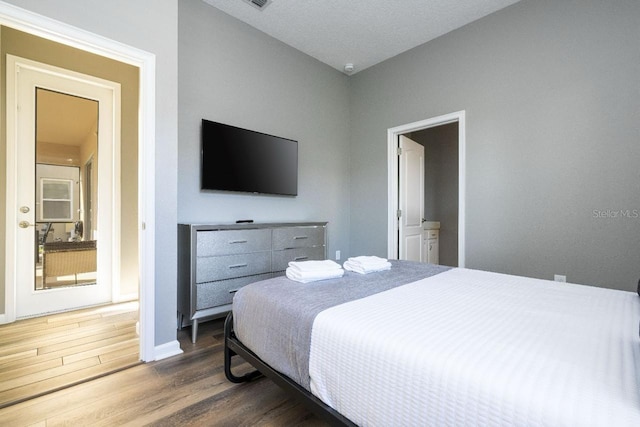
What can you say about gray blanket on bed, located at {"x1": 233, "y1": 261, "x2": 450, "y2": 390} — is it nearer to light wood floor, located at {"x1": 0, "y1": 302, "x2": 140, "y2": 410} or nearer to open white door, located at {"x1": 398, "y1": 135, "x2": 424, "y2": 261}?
light wood floor, located at {"x1": 0, "y1": 302, "x2": 140, "y2": 410}

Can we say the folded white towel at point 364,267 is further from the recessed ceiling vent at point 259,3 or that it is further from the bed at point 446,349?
the recessed ceiling vent at point 259,3

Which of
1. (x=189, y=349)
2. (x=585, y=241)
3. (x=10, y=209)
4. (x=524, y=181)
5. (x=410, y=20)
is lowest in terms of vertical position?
(x=189, y=349)

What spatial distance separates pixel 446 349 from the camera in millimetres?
834

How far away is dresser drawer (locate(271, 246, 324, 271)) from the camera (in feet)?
9.22

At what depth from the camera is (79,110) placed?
3.13 m

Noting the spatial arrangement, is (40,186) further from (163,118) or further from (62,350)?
(163,118)

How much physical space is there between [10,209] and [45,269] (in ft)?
2.11

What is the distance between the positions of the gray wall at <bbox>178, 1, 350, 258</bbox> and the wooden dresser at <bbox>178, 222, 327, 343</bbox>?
49 centimetres

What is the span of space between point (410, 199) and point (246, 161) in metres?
2.21

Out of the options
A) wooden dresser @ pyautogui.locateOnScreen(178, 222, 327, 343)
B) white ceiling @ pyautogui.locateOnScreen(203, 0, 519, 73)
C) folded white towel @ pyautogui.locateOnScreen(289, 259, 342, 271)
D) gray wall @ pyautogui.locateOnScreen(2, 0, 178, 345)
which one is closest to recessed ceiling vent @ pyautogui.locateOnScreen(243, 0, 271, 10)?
white ceiling @ pyautogui.locateOnScreen(203, 0, 519, 73)

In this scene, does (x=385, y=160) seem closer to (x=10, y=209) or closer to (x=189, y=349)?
(x=189, y=349)

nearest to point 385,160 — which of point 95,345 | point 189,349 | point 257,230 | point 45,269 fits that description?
point 257,230

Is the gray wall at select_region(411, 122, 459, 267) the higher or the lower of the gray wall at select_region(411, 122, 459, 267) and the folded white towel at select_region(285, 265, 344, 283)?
the higher

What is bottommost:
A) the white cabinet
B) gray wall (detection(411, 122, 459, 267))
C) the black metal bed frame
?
the black metal bed frame
